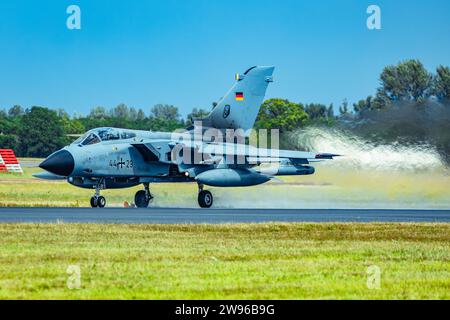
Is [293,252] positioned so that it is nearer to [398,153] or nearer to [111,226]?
[111,226]

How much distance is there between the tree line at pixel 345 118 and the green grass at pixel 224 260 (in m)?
12.1

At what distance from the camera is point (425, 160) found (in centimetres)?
3619

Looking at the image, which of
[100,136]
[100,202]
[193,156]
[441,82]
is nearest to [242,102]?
[193,156]

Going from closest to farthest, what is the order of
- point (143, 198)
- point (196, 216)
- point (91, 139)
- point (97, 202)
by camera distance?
point (196, 216) < point (91, 139) < point (97, 202) < point (143, 198)

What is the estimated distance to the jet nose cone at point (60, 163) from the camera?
109 ft

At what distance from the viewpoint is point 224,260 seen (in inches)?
676

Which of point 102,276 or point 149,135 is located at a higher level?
point 149,135

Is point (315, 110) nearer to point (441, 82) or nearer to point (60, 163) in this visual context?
point (441, 82)

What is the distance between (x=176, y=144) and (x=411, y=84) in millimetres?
34267

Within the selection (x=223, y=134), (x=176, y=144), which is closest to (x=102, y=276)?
(x=176, y=144)

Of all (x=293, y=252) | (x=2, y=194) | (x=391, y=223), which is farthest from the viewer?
(x=2, y=194)

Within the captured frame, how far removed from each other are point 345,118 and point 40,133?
167ft

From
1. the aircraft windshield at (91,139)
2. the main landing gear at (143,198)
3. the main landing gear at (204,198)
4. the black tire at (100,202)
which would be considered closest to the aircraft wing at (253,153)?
the main landing gear at (204,198)

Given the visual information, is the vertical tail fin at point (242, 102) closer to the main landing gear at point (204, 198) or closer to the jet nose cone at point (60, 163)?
the main landing gear at point (204, 198)
